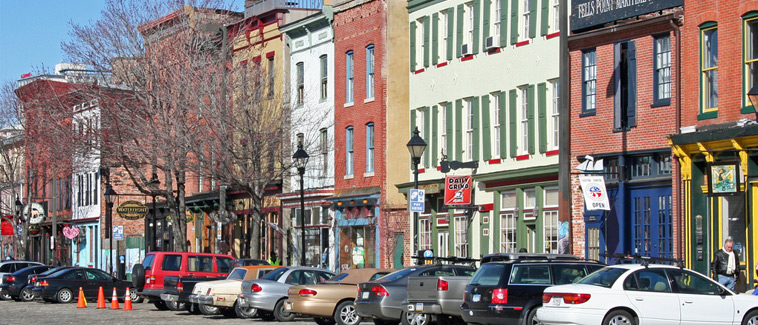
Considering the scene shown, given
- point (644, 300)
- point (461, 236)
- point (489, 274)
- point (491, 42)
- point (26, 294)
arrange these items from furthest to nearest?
point (26, 294) → point (461, 236) → point (491, 42) → point (489, 274) → point (644, 300)

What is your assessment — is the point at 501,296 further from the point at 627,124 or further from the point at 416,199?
the point at 627,124

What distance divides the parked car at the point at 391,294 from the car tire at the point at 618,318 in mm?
5456

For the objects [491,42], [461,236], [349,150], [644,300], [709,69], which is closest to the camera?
[644,300]

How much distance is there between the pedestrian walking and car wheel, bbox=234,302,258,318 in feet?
35.8

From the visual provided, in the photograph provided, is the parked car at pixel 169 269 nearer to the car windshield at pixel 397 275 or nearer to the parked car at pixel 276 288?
the parked car at pixel 276 288

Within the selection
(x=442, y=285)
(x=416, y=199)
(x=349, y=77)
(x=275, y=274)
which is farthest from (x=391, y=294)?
(x=349, y=77)

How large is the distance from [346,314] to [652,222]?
28.0 ft

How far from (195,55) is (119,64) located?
3.30 meters

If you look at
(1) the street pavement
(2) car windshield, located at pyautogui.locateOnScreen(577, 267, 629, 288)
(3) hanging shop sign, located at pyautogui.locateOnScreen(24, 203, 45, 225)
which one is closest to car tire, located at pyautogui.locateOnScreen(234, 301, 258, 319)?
(1) the street pavement

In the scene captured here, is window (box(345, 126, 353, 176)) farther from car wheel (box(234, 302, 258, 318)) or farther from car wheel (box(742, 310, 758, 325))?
car wheel (box(742, 310, 758, 325))

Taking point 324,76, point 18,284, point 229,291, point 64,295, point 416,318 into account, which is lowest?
point 64,295

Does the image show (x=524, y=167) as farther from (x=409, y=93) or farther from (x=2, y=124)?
(x=2, y=124)

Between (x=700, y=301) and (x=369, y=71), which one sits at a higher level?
(x=369, y=71)

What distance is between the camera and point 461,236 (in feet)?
131
